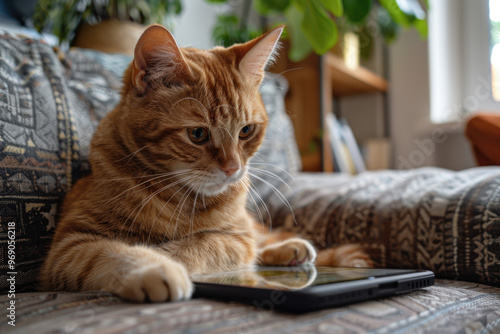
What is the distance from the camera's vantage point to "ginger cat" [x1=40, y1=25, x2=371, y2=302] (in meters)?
0.81

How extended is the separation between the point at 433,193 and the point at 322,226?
0.32 meters

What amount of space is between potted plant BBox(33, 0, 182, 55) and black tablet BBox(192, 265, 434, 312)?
1.14m

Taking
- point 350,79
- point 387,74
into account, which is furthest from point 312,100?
point 387,74

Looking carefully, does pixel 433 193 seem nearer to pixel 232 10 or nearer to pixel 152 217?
pixel 152 217

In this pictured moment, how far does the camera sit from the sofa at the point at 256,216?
55 cm

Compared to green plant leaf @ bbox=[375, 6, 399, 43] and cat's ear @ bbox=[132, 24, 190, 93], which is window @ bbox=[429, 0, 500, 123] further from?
cat's ear @ bbox=[132, 24, 190, 93]

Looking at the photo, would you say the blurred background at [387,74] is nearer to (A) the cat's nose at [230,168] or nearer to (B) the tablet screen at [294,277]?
(A) the cat's nose at [230,168]

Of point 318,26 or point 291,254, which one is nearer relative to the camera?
point 291,254

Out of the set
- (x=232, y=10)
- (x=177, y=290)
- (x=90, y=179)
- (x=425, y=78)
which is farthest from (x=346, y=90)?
(x=177, y=290)

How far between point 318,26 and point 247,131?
1.38 ft

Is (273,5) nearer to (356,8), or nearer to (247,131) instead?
(356,8)

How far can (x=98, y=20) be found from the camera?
64.1 inches

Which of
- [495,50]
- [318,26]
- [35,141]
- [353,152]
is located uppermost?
[495,50]

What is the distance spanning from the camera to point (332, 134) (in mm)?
2309
